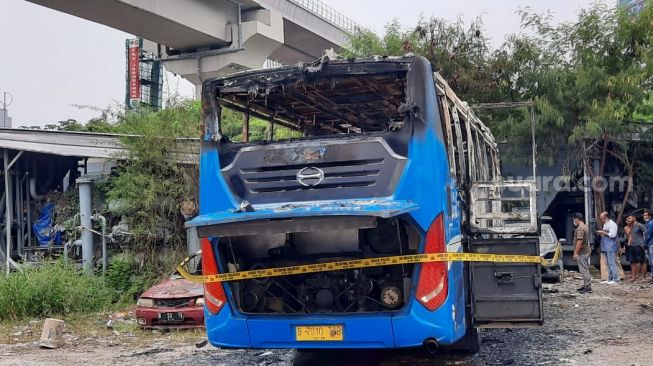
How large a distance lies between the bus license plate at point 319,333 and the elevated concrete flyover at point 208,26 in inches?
675

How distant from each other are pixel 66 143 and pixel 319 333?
10.9 m

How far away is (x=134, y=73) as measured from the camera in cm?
4172

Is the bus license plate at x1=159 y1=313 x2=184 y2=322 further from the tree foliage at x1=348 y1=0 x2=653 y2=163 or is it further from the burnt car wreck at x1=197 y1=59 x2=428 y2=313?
the tree foliage at x1=348 y1=0 x2=653 y2=163

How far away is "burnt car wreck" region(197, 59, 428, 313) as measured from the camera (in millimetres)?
6246

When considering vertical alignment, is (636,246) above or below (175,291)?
above

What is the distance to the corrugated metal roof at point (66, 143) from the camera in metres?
15.2

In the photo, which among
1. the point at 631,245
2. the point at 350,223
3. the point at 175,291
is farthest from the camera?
the point at 631,245

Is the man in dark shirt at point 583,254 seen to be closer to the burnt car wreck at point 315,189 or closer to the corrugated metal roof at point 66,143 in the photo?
the burnt car wreck at point 315,189

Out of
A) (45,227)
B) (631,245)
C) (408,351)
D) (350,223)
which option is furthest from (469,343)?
(45,227)

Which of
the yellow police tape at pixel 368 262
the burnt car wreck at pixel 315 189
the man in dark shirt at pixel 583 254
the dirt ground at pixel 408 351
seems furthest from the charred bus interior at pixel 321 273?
the man in dark shirt at pixel 583 254

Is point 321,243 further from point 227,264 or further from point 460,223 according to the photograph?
point 460,223

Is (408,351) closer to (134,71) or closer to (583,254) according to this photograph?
(583,254)

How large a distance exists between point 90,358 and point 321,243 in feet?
14.7

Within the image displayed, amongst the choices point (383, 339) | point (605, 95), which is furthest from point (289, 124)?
point (605, 95)
